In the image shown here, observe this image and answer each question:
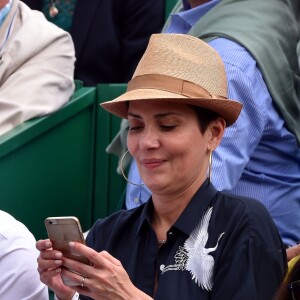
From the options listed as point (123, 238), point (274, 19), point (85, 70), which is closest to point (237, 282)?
point (123, 238)

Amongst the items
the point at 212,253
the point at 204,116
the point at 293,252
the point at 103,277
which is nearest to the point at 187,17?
the point at 293,252

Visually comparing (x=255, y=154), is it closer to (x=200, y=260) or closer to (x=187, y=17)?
(x=187, y=17)

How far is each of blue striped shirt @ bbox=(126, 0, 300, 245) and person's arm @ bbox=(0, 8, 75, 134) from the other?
0.82 m

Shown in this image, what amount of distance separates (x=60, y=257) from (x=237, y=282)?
19.1 inches

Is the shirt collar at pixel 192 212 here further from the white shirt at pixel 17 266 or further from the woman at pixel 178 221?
the white shirt at pixel 17 266

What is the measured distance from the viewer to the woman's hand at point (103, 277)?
7.88ft

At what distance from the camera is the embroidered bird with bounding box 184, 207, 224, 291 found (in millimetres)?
2502

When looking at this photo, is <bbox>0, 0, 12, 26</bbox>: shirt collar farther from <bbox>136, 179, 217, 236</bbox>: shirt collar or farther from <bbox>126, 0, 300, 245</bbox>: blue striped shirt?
<bbox>136, 179, 217, 236</bbox>: shirt collar

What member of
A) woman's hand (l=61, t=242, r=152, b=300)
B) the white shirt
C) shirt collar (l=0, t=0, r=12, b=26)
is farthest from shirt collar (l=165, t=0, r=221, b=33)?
woman's hand (l=61, t=242, r=152, b=300)

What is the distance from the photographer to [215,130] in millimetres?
2734

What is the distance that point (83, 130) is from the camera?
15.6 feet

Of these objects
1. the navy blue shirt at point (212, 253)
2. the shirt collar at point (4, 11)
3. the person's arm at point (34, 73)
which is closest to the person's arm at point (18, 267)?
the navy blue shirt at point (212, 253)

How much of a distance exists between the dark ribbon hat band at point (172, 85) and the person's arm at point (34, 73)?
1.61 meters

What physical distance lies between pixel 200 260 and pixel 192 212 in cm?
17
